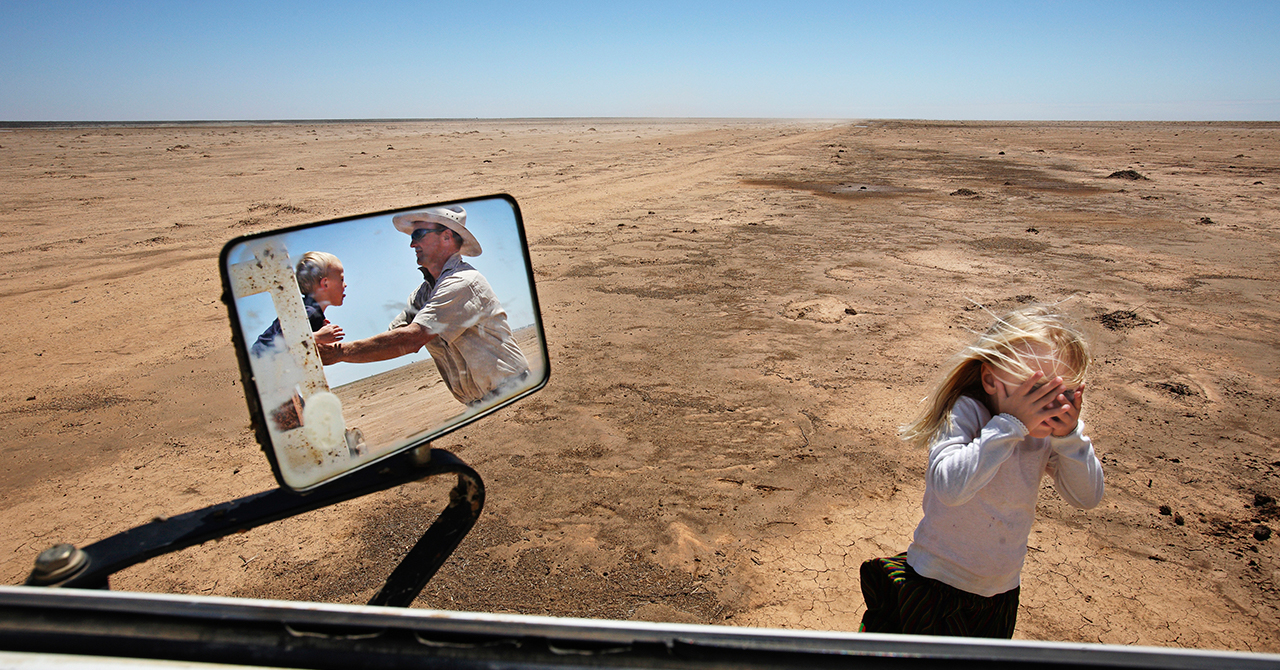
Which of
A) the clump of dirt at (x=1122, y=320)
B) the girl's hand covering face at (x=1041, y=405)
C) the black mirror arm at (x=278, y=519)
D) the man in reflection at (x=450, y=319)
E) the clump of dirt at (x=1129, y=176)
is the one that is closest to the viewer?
the black mirror arm at (x=278, y=519)

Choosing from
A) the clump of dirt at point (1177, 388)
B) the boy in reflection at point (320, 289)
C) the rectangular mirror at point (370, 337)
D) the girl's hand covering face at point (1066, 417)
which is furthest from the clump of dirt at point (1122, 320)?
the boy in reflection at point (320, 289)

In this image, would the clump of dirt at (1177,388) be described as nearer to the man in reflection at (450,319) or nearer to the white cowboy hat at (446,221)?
the man in reflection at (450,319)

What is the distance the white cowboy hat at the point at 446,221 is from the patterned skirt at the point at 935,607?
1.50 metres

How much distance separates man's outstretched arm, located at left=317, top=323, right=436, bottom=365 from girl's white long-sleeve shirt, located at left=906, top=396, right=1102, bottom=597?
4.48ft

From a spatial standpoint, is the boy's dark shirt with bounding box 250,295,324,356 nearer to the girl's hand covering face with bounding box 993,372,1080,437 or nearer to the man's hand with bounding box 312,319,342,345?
the man's hand with bounding box 312,319,342,345

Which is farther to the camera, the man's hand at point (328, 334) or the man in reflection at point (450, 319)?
the man in reflection at point (450, 319)

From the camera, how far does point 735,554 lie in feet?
10.0

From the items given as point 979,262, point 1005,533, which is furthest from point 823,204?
point 1005,533

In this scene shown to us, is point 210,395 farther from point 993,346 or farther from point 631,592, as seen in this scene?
point 993,346

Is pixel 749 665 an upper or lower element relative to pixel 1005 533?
upper

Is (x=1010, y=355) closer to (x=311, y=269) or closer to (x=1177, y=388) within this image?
(x=311, y=269)

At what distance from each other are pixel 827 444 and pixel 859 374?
3.90 ft

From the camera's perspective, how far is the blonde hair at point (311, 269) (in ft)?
3.95

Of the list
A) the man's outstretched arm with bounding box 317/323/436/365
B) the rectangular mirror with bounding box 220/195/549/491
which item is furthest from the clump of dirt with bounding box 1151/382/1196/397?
the man's outstretched arm with bounding box 317/323/436/365
